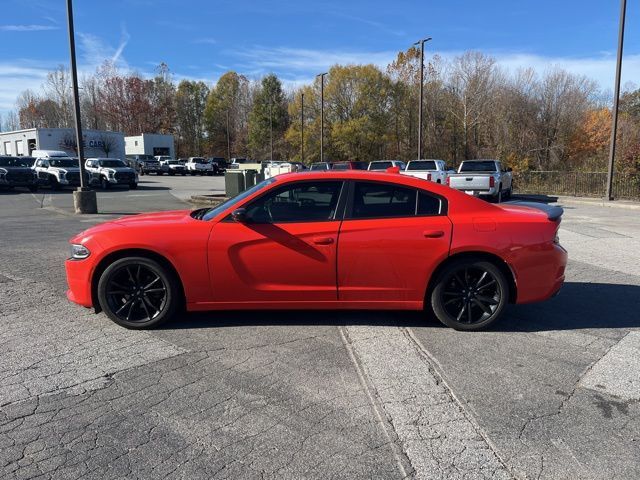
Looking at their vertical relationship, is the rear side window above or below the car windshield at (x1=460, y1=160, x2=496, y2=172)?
below

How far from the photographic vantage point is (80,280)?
15.8 ft

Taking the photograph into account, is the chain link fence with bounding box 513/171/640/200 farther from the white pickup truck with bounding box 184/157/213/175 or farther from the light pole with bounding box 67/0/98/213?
the white pickup truck with bounding box 184/157/213/175

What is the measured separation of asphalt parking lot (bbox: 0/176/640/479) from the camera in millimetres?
2703

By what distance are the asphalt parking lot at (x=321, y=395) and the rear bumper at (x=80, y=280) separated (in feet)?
A: 0.97

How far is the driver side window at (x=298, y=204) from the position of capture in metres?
4.68

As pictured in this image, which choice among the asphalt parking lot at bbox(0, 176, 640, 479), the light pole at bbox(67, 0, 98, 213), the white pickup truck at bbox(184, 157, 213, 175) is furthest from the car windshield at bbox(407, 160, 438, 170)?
the white pickup truck at bbox(184, 157, 213, 175)

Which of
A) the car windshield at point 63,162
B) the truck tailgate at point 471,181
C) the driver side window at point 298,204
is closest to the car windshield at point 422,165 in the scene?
the truck tailgate at point 471,181

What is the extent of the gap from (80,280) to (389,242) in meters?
3.01

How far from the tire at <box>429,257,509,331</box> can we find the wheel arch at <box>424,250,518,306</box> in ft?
0.11

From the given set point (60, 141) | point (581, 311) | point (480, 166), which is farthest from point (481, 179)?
point (60, 141)

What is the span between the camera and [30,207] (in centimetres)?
1845

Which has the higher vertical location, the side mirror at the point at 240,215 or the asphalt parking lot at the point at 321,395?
the side mirror at the point at 240,215

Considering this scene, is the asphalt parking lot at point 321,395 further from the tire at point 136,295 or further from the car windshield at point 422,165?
the car windshield at point 422,165

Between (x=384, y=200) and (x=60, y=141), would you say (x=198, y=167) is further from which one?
(x=384, y=200)
